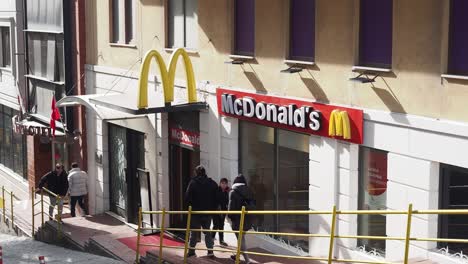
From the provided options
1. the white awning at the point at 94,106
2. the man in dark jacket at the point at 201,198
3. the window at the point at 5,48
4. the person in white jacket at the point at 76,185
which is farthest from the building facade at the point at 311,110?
the window at the point at 5,48

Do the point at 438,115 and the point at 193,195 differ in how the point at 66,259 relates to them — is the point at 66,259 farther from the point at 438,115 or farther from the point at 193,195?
the point at 438,115

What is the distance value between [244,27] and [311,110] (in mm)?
3089

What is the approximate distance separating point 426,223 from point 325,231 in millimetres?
2719

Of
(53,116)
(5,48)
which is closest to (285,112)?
(53,116)

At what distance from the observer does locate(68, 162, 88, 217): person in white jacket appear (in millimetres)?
23170

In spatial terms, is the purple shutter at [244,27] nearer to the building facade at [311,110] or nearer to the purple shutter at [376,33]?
the building facade at [311,110]

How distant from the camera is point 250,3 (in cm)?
1658

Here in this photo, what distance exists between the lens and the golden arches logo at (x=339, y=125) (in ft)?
45.4

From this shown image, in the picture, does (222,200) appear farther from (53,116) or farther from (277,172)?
(53,116)

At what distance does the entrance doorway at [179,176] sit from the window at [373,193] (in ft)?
20.6

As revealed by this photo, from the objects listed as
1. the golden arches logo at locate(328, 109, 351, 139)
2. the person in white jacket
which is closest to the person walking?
the golden arches logo at locate(328, 109, 351, 139)

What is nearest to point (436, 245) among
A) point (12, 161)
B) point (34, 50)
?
point (34, 50)

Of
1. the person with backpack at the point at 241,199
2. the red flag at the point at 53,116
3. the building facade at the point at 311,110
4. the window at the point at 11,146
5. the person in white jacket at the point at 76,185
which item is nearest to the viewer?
the building facade at the point at 311,110

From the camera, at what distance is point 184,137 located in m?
19.2
